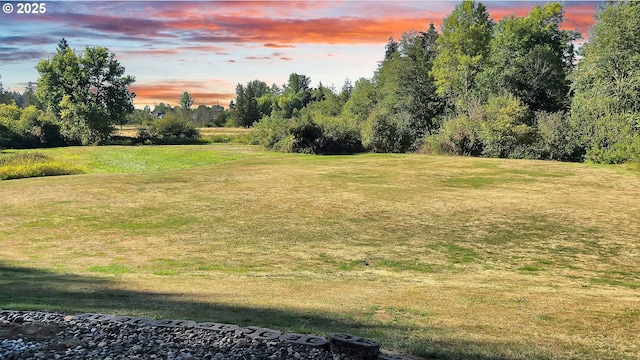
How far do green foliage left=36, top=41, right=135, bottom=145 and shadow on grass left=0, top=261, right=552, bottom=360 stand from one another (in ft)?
188

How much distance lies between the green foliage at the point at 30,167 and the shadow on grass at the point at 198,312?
24.2 meters

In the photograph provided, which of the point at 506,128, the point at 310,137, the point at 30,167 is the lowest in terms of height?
the point at 30,167

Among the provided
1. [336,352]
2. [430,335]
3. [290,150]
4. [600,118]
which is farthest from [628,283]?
[290,150]

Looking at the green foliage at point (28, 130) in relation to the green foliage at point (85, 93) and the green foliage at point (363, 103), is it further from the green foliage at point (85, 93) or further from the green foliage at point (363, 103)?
the green foliage at point (363, 103)

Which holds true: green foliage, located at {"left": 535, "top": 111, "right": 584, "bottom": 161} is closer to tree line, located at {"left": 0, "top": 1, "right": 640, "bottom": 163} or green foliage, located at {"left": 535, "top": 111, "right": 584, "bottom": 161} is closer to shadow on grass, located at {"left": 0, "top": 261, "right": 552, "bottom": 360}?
tree line, located at {"left": 0, "top": 1, "right": 640, "bottom": 163}

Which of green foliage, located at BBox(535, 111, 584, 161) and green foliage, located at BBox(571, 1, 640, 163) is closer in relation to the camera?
green foliage, located at BBox(571, 1, 640, 163)

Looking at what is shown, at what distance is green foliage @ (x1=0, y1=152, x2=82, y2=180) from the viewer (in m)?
29.3

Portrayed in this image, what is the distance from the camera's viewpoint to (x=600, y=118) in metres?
38.2

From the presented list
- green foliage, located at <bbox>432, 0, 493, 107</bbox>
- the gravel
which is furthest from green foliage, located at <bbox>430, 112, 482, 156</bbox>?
the gravel

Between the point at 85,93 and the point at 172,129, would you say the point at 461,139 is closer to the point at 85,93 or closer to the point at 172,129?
the point at 172,129

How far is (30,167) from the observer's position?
30875 millimetres

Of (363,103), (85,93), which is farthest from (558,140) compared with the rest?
(85,93)

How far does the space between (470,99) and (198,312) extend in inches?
1871

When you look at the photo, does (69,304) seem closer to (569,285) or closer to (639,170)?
(569,285)
